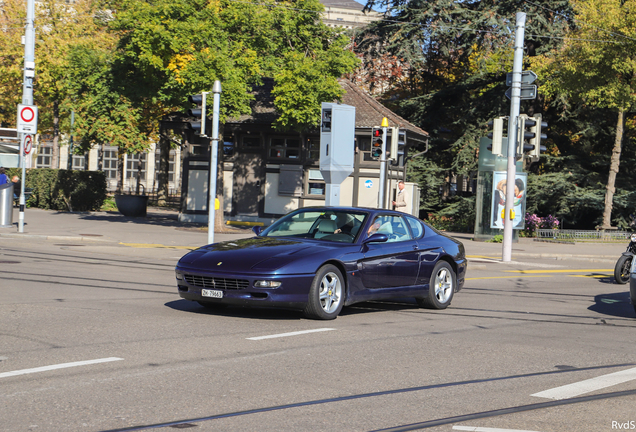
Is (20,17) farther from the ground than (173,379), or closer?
farther from the ground

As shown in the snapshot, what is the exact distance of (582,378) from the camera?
650 cm

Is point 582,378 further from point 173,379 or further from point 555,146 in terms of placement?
point 555,146

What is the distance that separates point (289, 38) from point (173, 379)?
20888 mm

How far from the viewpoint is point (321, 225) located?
1013cm

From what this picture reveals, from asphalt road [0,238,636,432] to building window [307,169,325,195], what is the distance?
65.4 ft

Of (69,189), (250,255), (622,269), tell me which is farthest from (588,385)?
(69,189)

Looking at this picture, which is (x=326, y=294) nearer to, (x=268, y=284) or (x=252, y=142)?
(x=268, y=284)

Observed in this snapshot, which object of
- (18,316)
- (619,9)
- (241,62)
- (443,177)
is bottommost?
(18,316)

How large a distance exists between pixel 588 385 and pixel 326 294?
3.61 m

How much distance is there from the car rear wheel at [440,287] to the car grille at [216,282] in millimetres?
3084

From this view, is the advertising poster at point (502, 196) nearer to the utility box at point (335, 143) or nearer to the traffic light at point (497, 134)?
the traffic light at point (497, 134)

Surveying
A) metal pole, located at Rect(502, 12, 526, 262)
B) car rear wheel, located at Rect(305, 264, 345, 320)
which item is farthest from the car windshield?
metal pole, located at Rect(502, 12, 526, 262)

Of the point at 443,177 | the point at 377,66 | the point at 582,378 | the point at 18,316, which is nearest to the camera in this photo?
the point at 582,378

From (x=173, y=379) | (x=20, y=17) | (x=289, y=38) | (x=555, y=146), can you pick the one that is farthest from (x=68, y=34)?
(x=173, y=379)
